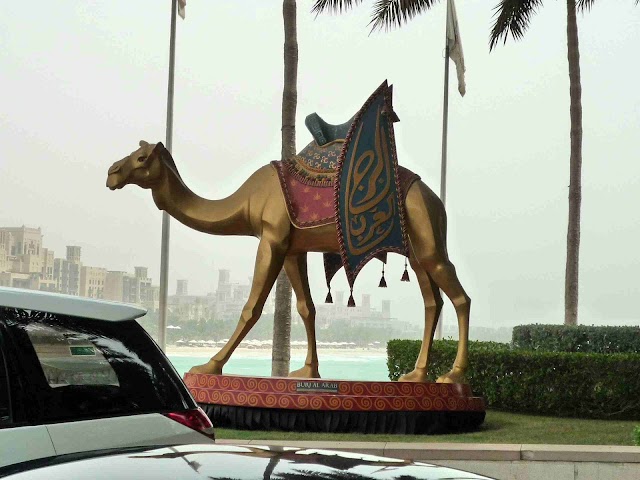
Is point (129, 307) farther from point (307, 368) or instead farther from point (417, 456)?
point (307, 368)

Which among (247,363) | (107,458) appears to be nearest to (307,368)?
(107,458)

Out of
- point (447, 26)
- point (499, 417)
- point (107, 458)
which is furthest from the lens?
point (447, 26)

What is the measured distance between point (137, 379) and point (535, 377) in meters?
10.5

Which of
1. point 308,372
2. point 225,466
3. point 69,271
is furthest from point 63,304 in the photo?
point 69,271

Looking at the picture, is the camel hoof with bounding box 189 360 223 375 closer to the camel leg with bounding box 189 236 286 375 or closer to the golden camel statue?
the golden camel statue

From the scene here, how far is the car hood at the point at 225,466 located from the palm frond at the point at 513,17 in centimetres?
1810

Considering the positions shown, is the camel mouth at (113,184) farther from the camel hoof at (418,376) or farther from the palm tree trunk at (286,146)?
the palm tree trunk at (286,146)

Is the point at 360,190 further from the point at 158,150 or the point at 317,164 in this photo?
the point at 158,150

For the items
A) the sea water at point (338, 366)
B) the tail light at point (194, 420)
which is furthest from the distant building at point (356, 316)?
the tail light at point (194, 420)

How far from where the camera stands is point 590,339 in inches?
612

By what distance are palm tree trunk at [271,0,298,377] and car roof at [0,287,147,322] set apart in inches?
528

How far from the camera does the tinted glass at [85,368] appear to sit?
4441 mm

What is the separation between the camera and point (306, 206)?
39.8ft

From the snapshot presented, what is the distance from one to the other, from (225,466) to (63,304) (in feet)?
7.35
